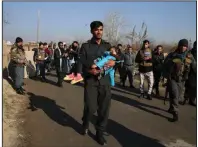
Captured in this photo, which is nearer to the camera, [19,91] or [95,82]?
[95,82]

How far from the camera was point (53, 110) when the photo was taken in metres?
7.57

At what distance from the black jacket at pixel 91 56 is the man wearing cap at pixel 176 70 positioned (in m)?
2.17

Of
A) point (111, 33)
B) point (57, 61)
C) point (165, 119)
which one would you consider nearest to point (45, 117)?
point (165, 119)

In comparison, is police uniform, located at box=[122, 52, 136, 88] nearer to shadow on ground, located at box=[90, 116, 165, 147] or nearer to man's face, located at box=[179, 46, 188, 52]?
man's face, located at box=[179, 46, 188, 52]

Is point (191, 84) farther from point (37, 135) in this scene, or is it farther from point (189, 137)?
point (37, 135)

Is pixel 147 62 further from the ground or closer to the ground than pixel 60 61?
further from the ground

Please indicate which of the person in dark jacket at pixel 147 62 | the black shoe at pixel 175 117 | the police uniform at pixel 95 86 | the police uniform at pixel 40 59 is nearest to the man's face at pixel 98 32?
the police uniform at pixel 95 86

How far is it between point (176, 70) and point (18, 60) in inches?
190

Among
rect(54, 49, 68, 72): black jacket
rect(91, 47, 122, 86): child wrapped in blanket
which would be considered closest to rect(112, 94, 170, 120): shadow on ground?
rect(91, 47, 122, 86): child wrapped in blanket

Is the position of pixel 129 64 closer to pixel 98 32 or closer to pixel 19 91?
pixel 19 91

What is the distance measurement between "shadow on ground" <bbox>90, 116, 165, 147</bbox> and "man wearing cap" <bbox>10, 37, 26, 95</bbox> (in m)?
4.23

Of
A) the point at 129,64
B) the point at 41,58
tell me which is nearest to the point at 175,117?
the point at 129,64

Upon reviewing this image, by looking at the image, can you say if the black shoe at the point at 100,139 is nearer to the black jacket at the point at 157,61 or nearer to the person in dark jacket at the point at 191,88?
the person in dark jacket at the point at 191,88

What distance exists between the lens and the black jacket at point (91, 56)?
5.39m
